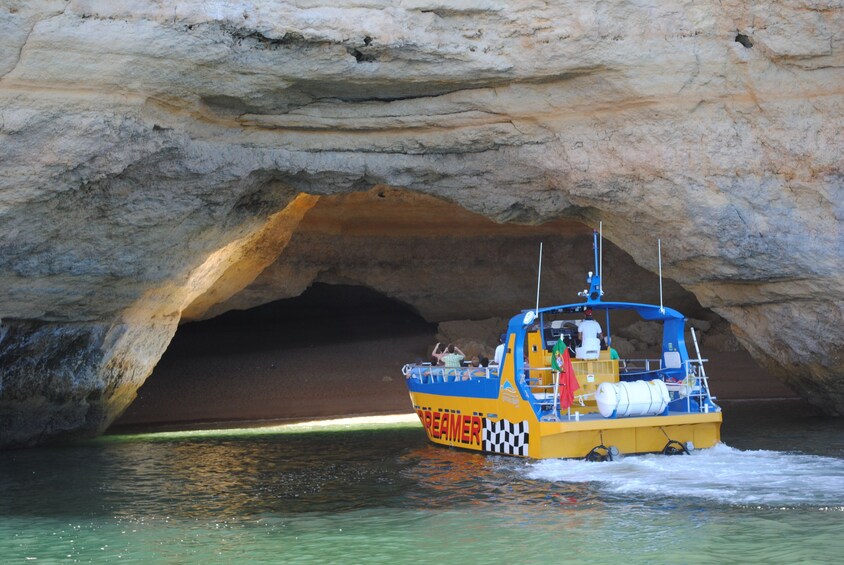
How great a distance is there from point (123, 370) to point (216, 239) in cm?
426

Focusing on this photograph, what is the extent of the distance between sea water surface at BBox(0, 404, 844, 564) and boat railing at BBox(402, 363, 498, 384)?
4.31 feet

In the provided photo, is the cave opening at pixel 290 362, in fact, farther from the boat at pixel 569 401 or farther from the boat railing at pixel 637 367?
the boat at pixel 569 401

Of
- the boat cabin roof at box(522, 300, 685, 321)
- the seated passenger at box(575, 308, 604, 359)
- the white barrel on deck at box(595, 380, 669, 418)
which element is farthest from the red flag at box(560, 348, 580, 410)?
the seated passenger at box(575, 308, 604, 359)

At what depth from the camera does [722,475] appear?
39.6 ft

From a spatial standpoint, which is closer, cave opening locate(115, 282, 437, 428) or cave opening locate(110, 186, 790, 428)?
cave opening locate(115, 282, 437, 428)

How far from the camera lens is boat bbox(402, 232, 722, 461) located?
547 inches

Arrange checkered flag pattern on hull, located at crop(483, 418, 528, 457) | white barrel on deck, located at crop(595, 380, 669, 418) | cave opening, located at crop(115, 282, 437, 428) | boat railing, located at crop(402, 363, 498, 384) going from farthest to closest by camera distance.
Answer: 1. cave opening, located at crop(115, 282, 437, 428)
2. boat railing, located at crop(402, 363, 498, 384)
3. checkered flag pattern on hull, located at crop(483, 418, 528, 457)
4. white barrel on deck, located at crop(595, 380, 669, 418)

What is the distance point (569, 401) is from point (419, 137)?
16.7ft

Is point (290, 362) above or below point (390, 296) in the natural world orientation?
below

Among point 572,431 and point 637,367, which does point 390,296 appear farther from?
point 572,431

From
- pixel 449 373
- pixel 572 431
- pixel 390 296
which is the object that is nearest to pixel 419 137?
pixel 449 373

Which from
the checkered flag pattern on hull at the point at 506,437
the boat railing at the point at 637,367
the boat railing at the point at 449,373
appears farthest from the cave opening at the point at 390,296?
the checkered flag pattern on hull at the point at 506,437

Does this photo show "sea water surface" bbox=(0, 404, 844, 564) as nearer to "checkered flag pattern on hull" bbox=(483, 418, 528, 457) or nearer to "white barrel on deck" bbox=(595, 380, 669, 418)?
"checkered flag pattern on hull" bbox=(483, 418, 528, 457)

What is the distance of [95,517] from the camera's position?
11164mm
